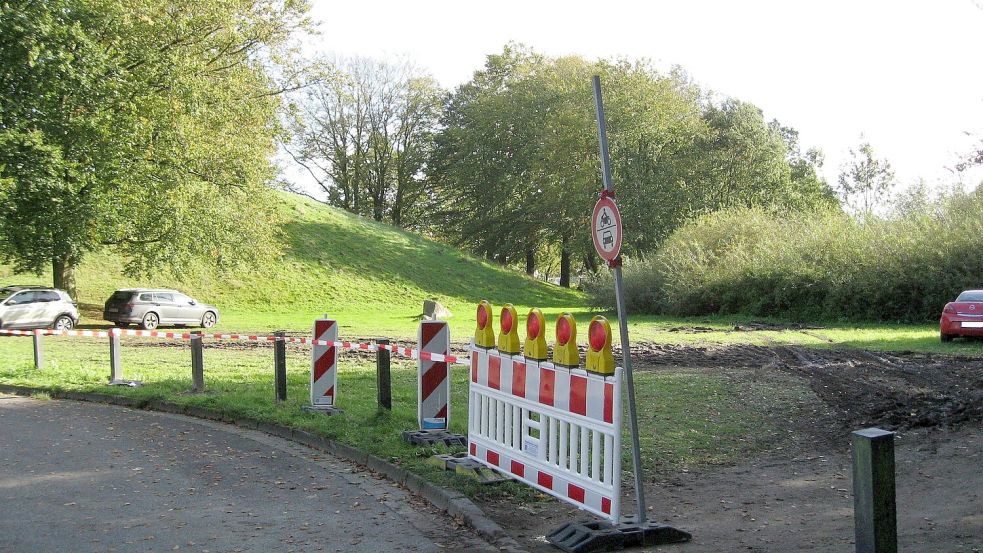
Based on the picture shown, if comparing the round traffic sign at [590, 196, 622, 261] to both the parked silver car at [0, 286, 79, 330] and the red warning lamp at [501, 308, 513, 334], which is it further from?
the parked silver car at [0, 286, 79, 330]

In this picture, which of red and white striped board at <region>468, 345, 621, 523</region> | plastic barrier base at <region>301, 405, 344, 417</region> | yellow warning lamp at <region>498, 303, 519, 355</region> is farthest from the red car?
yellow warning lamp at <region>498, 303, 519, 355</region>

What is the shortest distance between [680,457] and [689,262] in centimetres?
3245

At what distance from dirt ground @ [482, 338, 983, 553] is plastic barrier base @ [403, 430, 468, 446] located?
189 centimetres

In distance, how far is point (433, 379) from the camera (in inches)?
361

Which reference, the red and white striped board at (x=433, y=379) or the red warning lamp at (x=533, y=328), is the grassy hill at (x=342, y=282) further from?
the red warning lamp at (x=533, y=328)

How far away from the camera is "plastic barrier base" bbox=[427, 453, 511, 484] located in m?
7.43

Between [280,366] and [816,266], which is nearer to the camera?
[280,366]

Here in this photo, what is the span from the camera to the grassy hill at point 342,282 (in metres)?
39.6

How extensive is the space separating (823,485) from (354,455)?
4399 millimetres

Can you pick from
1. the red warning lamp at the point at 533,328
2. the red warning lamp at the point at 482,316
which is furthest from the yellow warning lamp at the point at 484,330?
the red warning lamp at the point at 533,328

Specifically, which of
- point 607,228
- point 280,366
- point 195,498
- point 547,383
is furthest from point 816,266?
point 195,498

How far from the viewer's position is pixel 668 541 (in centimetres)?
584

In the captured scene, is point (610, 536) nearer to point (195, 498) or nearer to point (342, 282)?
point (195, 498)

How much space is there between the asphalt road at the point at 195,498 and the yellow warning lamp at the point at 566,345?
1392 mm
